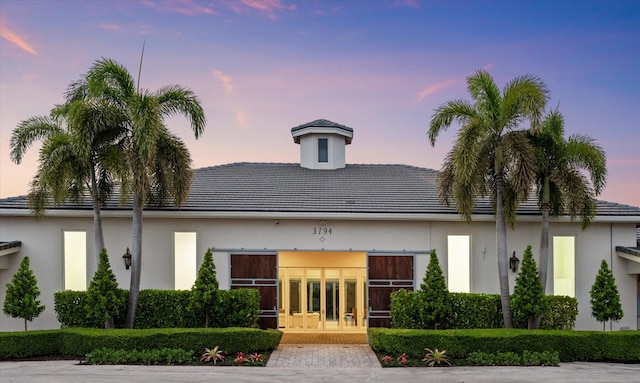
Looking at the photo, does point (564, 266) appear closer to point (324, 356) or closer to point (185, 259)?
point (324, 356)

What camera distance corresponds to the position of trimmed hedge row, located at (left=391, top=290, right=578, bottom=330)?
14.5 meters

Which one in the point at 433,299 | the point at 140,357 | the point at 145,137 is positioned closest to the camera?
the point at 140,357

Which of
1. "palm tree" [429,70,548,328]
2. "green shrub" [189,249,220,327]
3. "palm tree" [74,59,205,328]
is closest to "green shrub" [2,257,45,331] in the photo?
"palm tree" [74,59,205,328]

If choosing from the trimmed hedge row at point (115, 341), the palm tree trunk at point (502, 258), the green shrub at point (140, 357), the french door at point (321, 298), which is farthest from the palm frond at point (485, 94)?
the green shrub at point (140, 357)

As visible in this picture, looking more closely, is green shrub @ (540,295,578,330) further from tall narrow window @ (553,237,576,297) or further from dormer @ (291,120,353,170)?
dormer @ (291,120,353,170)

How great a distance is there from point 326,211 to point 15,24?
13.6 metres

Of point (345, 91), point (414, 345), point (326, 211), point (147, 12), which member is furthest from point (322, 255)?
point (147, 12)

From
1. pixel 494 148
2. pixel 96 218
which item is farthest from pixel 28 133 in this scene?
pixel 494 148

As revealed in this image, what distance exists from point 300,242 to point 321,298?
13.6ft

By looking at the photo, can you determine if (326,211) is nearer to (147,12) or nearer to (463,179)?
(463,179)

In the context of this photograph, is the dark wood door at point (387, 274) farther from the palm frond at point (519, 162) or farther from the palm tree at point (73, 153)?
the palm tree at point (73, 153)

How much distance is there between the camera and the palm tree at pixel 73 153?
14.0 meters

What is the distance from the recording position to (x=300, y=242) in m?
16.4

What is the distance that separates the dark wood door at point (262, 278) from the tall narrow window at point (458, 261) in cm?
631
